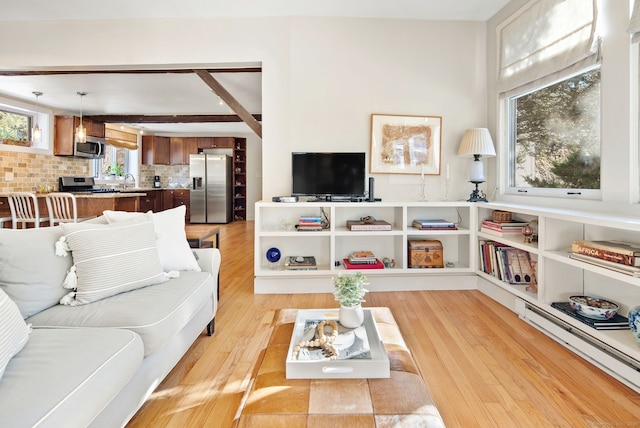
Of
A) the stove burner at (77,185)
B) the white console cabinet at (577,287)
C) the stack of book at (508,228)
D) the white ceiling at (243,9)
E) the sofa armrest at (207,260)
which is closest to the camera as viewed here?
the white console cabinet at (577,287)

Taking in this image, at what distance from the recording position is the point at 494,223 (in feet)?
10.2

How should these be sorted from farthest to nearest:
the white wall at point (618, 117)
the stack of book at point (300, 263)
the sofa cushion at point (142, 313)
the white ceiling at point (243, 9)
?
the stack of book at point (300, 263) < the white ceiling at point (243, 9) < the white wall at point (618, 117) < the sofa cushion at point (142, 313)

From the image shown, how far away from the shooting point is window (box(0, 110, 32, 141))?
5.54 metres

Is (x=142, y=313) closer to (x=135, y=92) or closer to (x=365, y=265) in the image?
(x=365, y=265)

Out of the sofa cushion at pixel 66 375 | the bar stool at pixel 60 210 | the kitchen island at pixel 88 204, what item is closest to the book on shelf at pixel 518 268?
the sofa cushion at pixel 66 375

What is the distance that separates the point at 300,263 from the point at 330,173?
3.04 ft

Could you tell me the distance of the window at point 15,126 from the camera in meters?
5.54

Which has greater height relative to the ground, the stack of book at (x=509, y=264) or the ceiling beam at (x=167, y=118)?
the ceiling beam at (x=167, y=118)

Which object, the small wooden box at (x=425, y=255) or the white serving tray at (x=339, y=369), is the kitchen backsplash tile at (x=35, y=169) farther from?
the white serving tray at (x=339, y=369)

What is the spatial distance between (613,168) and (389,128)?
1853mm

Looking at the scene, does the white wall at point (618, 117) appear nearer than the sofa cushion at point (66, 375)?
No

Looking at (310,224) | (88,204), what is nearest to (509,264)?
(310,224)

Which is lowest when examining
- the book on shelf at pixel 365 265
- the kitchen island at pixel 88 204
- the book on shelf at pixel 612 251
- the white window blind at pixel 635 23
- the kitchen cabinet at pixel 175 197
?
the book on shelf at pixel 365 265

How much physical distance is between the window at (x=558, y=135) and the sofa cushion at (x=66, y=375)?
296 centimetres
